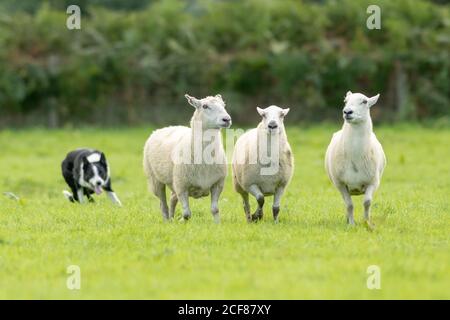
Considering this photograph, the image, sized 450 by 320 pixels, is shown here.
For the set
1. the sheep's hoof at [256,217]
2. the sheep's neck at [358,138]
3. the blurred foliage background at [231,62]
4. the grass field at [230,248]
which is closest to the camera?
the grass field at [230,248]

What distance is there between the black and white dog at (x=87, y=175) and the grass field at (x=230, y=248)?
0.29 meters

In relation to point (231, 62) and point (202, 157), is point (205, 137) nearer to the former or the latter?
point (202, 157)

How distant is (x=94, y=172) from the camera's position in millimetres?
15664

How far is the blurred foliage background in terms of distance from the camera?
95.1 feet

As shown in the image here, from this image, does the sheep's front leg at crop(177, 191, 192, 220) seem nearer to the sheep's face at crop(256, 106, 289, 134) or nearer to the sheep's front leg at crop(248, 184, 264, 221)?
the sheep's front leg at crop(248, 184, 264, 221)

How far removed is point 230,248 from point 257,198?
2096mm

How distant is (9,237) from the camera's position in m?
11.5

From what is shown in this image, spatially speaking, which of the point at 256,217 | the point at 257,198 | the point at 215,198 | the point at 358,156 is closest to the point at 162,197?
the point at 215,198

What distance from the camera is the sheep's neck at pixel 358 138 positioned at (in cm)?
1209

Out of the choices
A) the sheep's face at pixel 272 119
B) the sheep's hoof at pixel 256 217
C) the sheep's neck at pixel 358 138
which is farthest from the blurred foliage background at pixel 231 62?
the sheep's neck at pixel 358 138

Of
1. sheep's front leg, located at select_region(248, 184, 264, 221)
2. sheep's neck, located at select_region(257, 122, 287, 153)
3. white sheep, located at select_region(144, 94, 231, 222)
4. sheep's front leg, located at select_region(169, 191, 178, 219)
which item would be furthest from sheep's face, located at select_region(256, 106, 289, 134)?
sheep's front leg, located at select_region(169, 191, 178, 219)

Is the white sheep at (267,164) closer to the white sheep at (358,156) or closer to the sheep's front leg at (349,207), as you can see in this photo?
the white sheep at (358,156)
